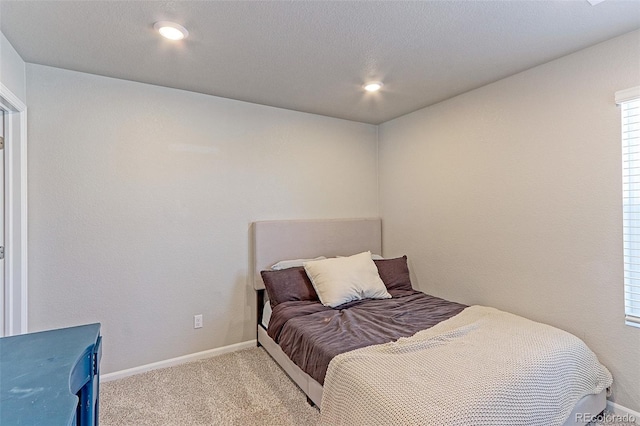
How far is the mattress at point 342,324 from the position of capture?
1.95 metres

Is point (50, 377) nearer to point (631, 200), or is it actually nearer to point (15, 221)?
point (15, 221)

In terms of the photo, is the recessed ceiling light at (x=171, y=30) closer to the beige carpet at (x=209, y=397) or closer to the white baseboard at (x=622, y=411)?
the beige carpet at (x=209, y=397)

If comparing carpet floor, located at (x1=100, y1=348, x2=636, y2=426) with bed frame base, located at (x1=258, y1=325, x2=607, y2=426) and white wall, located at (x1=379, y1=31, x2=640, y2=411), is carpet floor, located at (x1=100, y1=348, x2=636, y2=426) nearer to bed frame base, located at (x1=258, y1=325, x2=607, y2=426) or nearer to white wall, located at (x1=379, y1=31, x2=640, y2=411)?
bed frame base, located at (x1=258, y1=325, x2=607, y2=426)

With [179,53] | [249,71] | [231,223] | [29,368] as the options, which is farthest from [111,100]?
[29,368]

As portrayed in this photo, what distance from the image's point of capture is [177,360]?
2656 millimetres

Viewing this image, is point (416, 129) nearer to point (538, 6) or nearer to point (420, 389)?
point (538, 6)

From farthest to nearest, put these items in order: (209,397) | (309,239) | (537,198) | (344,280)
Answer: (309,239), (344,280), (537,198), (209,397)

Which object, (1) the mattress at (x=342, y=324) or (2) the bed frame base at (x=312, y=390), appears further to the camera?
(1) the mattress at (x=342, y=324)

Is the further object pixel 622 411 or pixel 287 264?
pixel 287 264

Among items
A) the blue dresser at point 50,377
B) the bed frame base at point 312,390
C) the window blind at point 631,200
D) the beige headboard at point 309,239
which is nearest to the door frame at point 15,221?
the blue dresser at point 50,377

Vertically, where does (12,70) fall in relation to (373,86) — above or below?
below

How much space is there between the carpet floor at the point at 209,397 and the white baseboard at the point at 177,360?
5 cm

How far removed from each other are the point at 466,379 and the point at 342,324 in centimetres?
95

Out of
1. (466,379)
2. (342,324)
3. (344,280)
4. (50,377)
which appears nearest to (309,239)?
(344,280)
